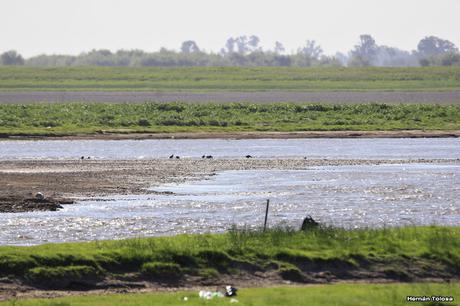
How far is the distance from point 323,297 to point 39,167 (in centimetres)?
2984

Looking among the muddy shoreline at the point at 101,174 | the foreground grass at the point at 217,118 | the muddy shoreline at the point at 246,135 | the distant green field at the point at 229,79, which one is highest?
the muddy shoreline at the point at 101,174

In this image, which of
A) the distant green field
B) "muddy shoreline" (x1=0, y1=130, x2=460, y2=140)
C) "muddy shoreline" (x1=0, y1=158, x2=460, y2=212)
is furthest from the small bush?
the distant green field

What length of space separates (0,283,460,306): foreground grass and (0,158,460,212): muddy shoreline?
1387cm

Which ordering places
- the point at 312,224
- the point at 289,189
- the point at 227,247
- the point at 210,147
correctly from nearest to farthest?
the point at 227,247, the point at 312,224, the point at 289,189, the point at 210,147

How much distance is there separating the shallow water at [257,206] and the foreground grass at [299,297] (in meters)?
7.69

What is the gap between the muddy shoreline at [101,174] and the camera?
37.7 meters

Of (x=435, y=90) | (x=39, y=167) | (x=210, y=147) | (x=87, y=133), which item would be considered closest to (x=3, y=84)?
(x=435, y=90)

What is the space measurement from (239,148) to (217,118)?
18.9 meters

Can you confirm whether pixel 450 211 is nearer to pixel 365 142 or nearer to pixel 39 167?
pixel 39 167

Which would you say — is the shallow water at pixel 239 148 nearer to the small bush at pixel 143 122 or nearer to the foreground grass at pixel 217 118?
the foreground grass at pixel 217 118

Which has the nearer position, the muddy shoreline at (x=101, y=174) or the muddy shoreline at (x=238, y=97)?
the muddy shoreline at (x=101, y=174)

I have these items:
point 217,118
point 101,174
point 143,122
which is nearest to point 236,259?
point 101,174

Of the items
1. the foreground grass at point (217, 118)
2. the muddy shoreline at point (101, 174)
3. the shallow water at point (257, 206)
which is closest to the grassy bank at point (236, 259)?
the shallow water at point (257, 206)

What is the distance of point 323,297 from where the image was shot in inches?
798
